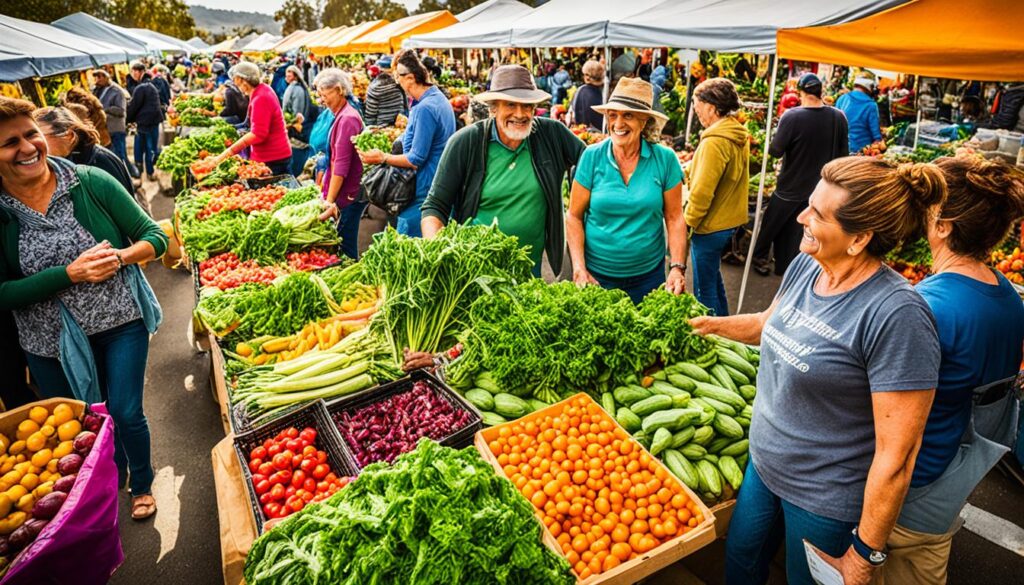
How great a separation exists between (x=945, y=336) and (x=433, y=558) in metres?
1.81

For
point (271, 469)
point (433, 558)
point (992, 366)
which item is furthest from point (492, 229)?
point (992, 366)

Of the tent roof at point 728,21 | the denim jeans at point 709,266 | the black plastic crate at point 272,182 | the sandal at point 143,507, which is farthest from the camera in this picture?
the black plastic crate at point 272,182

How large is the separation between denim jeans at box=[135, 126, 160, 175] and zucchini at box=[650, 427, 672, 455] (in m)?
13.1

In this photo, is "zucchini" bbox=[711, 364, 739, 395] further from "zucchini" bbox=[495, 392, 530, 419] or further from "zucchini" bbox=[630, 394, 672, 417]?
"zucchini" bbox=[495, 392, 530, 419]

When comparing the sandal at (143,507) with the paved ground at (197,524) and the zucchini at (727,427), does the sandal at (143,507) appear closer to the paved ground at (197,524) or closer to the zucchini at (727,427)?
the paved ground at (197,524)

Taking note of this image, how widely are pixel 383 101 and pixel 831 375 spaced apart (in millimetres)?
8372

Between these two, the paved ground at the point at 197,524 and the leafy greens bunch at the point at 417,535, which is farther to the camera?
the paved ground at the point at 197,524

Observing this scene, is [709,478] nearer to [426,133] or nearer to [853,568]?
[853,568]

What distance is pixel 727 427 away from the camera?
254cm

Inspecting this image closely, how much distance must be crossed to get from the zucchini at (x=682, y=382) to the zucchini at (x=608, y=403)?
31cm

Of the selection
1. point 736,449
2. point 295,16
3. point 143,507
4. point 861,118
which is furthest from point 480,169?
point 295,16

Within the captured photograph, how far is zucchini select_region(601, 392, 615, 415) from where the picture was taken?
2676 mm

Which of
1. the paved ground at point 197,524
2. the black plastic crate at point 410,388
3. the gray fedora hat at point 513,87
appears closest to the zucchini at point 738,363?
the paved ground at point 197,524

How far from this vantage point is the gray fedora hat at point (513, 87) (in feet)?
11.5
